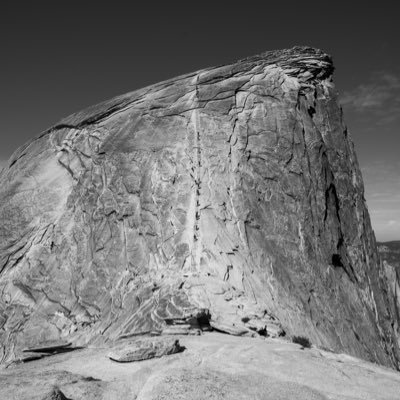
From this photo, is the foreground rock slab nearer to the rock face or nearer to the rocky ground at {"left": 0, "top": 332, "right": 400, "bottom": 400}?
the rocky ground at {"left": 0, "top": 332, "right": 400, "bottom": 400}

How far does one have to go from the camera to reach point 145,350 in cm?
1374

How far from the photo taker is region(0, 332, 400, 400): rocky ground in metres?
11.0

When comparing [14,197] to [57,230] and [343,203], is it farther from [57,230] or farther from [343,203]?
[343,203]

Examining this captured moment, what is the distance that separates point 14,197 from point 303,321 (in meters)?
25.9

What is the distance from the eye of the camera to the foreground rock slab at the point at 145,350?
44.5ft

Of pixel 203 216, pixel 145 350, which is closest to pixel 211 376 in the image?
pixel 145 350

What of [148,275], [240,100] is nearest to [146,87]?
[240,100]

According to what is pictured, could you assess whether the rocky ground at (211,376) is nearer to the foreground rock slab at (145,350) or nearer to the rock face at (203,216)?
the foreground rock slab at (145,350)

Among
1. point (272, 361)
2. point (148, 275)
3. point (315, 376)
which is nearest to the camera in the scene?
point (315, 376)

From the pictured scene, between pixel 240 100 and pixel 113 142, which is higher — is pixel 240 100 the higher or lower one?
the higher one

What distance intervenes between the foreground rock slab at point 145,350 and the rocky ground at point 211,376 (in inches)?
8.5

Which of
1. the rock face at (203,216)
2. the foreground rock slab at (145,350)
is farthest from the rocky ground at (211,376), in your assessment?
the rock face at (203,216)

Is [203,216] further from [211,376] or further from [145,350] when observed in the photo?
[211,376]

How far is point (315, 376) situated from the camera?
12461mm
